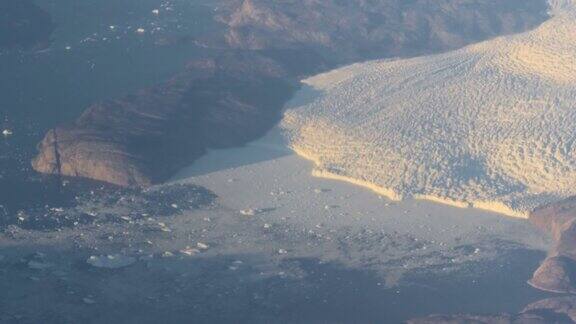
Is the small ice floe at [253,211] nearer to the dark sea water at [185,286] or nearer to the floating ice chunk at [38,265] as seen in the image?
the dark sea water at [185,286]

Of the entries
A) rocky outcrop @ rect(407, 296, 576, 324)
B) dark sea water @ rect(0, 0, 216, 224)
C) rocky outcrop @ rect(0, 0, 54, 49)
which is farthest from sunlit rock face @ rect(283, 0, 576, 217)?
rocky outcrop @ rect(0, 0, 54, 49)

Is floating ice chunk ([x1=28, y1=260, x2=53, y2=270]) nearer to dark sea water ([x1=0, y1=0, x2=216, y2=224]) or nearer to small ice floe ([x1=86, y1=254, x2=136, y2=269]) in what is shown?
small ice floe ([x1=86, y1=254, x2=136, y2=269])

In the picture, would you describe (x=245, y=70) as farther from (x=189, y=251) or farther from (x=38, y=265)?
(x=38, y=265)

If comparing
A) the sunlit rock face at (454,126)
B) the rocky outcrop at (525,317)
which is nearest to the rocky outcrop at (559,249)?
the sunlit rock face at (454,126)

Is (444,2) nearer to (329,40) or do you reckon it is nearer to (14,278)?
(329,40)

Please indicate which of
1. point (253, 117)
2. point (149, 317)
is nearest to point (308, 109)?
point (253, 117)
